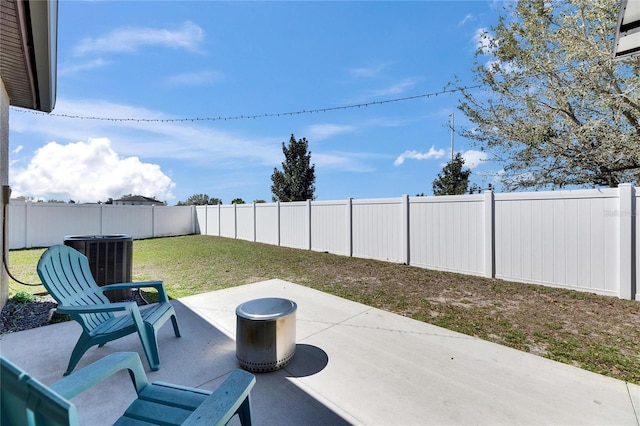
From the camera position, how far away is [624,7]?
8.63 feet

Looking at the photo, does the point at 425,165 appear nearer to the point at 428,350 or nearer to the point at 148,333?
the point at 428,350

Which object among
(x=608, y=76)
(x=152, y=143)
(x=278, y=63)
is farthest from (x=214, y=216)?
(x=608, y=76)

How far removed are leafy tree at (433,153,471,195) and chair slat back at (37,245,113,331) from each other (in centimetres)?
1791

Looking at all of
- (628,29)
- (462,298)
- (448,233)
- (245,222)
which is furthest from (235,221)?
(628,29)

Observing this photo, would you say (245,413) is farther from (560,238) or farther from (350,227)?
(350,227)

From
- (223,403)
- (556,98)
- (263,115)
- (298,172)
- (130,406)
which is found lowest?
(130,406)

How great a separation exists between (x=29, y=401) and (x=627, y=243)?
7.46m

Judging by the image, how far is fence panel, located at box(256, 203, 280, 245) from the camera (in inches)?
506

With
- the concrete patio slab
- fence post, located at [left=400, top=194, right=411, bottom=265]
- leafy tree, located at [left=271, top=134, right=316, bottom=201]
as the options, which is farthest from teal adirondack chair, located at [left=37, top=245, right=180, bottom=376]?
leafy tree, located at [left=271, top=134, right=316, bottom=201]

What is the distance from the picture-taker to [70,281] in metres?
3.28

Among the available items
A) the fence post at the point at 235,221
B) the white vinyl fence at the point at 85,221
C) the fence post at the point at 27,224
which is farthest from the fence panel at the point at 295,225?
the fence post at the point at 27,224

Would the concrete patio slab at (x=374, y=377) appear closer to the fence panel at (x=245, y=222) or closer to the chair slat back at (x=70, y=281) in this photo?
the chair slat back at (x=70, y=281)

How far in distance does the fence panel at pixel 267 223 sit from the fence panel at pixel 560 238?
8800 millimetres

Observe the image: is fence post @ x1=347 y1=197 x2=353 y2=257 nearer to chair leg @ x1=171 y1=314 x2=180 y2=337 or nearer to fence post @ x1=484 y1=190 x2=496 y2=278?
fence post @ x1=484 y1=190 x2=496 y2=278
